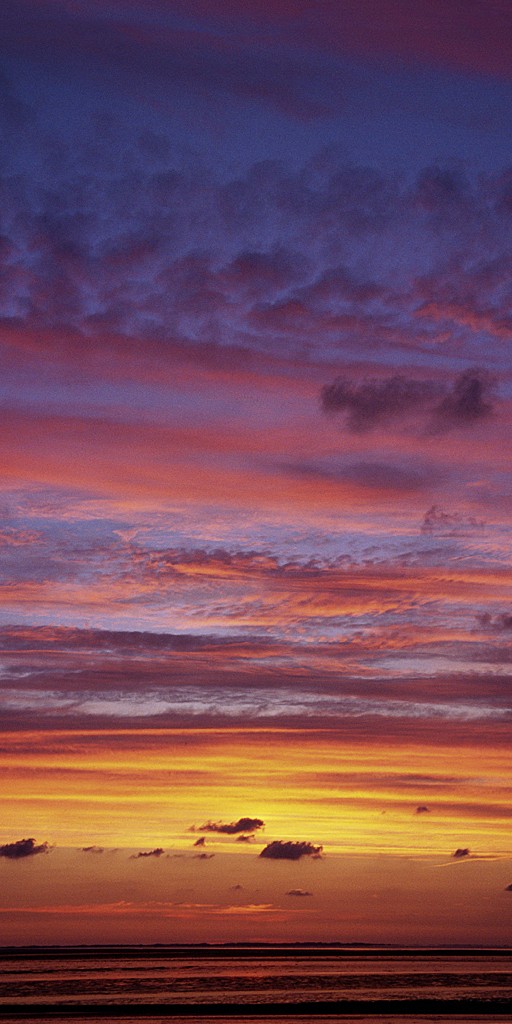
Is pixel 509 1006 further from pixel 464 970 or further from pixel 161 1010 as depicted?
pixel 464 970

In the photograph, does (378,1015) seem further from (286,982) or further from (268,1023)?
(286,982)

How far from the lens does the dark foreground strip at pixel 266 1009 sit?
7094 centimetres

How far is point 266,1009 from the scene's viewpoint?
2916 inches

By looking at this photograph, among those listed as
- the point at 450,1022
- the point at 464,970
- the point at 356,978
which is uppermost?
the point at 450,1022

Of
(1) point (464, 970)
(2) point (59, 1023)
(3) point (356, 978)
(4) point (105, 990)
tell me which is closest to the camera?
(2) point (59, 1023)

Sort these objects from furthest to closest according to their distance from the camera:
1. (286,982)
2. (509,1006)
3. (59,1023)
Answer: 1. (286,982)
2. (509,1006)
3. (59,1023)

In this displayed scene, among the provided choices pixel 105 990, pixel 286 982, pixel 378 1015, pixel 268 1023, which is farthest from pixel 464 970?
pixel 268 1023

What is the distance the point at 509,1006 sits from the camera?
77.3m

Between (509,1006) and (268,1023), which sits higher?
(268,1023)

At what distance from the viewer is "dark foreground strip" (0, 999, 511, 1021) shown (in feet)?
233

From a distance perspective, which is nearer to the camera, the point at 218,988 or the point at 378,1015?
the point at 378,1015

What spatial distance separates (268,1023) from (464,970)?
77.3m

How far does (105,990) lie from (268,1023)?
1309 inches

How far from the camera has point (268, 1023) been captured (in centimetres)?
6538
